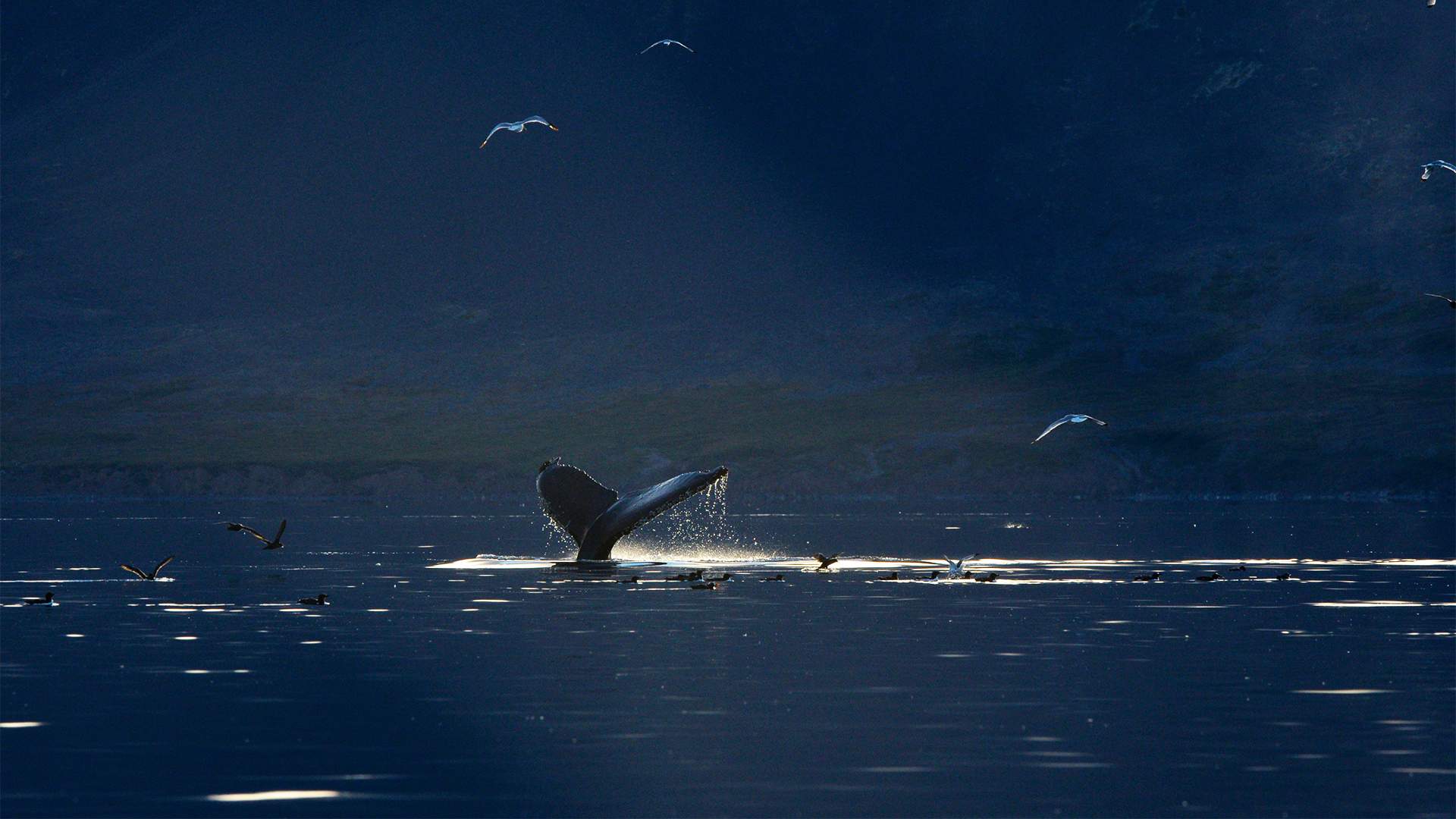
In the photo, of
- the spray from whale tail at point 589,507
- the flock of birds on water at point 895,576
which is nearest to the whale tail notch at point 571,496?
the spray from whale tail at point 589,507

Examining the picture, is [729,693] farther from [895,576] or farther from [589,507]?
[589,507]

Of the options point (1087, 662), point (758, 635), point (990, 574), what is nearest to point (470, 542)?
point (990, 574)

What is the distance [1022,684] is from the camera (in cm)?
3850

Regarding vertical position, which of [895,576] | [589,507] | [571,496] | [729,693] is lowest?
[729,693]

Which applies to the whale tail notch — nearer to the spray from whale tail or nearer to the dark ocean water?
the spray from whale tail

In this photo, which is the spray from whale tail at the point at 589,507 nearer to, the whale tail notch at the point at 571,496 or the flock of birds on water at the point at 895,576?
the whale tail notch at the point at 571,496

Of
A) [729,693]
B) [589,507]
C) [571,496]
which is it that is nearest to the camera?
[729,693]

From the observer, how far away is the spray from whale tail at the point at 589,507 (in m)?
66.4

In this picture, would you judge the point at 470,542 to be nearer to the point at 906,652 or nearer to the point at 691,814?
the point at 906,652

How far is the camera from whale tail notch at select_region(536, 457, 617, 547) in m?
68.3

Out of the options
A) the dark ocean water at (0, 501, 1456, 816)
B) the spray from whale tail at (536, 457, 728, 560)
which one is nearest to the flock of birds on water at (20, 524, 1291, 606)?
the dark ocean water at (0, 501, 1456, 816)

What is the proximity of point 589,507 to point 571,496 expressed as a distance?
1.02 meters

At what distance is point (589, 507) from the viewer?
70.1 meters

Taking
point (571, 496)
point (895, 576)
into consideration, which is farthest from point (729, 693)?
point (571, 496)
